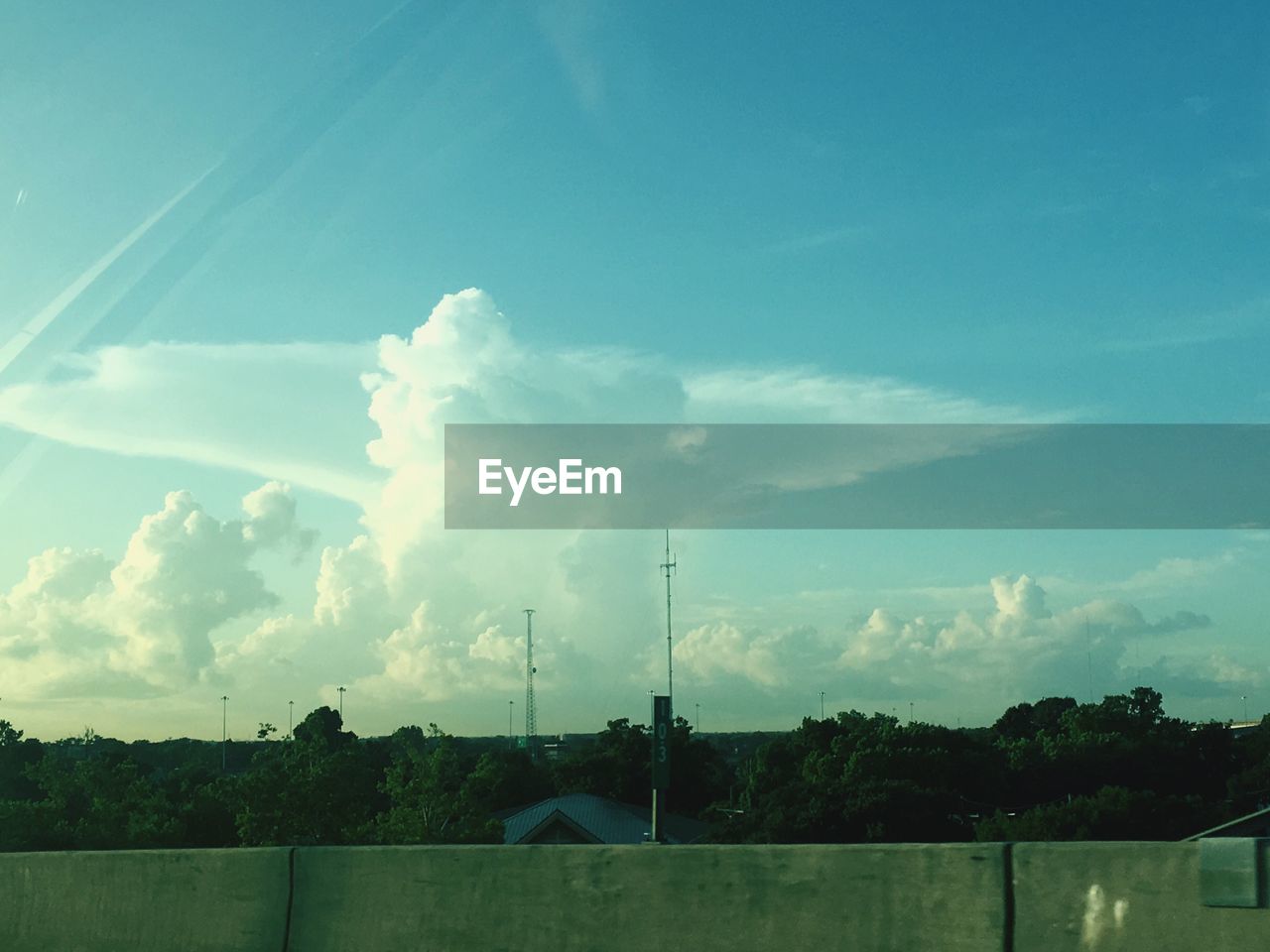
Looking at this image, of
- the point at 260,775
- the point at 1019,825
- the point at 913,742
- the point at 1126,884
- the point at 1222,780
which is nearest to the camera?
the point at 1126,884

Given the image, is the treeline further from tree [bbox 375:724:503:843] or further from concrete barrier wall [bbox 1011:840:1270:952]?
concrete barrier wall [bbox 1011:840:1270:952]

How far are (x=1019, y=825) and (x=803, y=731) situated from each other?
58.3ft

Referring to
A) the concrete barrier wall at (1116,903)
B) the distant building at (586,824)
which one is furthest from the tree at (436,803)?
the concrete barrier wall at (1116,903)

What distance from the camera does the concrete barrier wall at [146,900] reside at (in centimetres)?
802

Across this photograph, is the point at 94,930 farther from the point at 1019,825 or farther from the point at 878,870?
the point at 1019,825

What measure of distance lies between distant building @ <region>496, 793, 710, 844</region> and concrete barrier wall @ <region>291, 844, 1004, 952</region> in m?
63.2

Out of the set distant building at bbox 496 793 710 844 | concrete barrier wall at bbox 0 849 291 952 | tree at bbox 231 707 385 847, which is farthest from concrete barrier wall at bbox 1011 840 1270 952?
distant building at bbox 496 793 710 844

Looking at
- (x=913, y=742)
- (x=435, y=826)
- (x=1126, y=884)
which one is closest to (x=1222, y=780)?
(x=913, y=742)

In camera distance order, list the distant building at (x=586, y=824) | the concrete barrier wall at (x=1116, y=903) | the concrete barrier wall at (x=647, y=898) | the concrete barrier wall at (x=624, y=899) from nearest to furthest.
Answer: the concrete barrier wall at (x=1116, y=903) → the concrete barrier wall at (x=624, y=899) → the concrete barrier wall at (x=647, y=898) → the distant building at (x=586, y=824)

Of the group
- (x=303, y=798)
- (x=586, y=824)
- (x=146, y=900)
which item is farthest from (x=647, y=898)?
(x=586, y=824)

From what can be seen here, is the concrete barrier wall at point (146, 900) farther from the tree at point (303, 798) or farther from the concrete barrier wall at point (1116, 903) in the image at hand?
the tree at point (303, 798)

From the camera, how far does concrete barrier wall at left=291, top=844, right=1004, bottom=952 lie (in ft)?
23.5

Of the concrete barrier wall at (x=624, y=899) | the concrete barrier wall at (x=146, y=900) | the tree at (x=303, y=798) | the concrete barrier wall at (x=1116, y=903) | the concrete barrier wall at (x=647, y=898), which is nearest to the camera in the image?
the concrete barrier wall at (x=1116, y=903)

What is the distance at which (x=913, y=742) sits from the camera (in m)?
97.6
